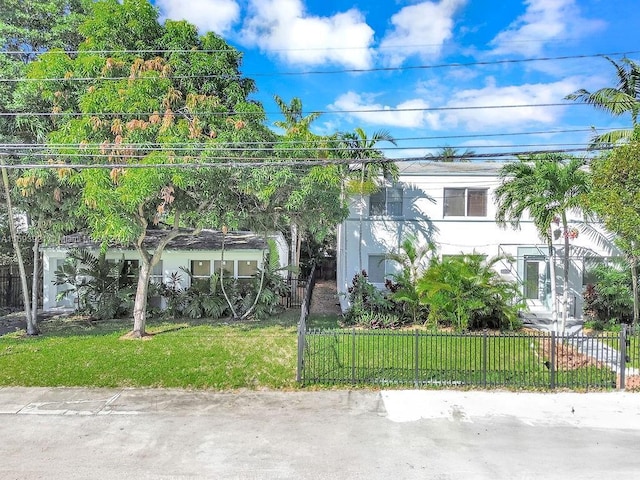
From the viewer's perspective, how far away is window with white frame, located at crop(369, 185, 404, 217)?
16453 millimetres

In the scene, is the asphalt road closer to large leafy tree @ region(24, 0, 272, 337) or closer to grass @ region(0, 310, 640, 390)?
grass @ region(0, 310, 640, 390)

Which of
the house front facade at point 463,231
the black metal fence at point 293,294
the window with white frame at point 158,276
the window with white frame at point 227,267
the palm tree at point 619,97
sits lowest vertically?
the black metal fence at point 293,294

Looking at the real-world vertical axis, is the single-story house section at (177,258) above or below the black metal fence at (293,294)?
above

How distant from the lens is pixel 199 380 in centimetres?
928

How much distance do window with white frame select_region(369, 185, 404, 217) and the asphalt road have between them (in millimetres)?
8764

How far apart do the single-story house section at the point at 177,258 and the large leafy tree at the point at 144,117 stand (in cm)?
512

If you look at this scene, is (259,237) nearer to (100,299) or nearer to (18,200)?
(100,299)

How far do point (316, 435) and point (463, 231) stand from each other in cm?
1128

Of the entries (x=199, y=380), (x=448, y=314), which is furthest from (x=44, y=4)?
(x=448, y=314)

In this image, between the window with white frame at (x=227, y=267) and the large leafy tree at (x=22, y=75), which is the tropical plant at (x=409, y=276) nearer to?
the window with white frame at (x=227, y=267)

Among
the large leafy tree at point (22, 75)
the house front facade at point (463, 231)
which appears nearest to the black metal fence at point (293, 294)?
the house front facade at point (463, 231)

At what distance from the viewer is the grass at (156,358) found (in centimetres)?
930

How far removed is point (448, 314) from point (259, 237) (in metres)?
8.86

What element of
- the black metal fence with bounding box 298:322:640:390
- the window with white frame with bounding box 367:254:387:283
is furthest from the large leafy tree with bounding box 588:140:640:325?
the window with white frame with bounding box 367:254:387:283
